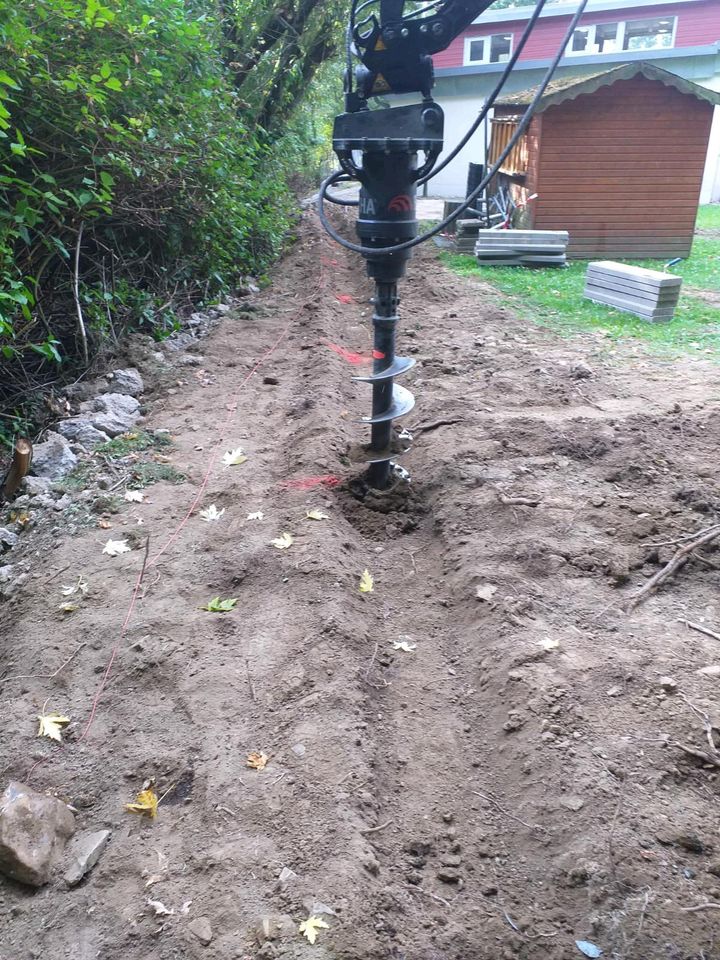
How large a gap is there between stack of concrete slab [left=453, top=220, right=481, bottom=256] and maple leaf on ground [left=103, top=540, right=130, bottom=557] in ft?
39.6

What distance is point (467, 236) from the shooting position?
48.8ft

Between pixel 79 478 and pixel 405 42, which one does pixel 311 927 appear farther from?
pixel 405 42

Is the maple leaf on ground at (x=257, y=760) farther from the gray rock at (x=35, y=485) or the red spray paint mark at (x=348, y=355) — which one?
the red spray paint mark at (x=348, y=355)

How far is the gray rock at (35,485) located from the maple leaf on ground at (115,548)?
0.96m

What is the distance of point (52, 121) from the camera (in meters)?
6.34

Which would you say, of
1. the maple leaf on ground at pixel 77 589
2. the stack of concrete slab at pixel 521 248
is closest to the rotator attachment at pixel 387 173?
the maple leaf on ground at pixel 77 589

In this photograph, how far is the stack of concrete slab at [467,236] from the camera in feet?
48.4

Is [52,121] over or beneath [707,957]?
over

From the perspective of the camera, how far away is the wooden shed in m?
13.9

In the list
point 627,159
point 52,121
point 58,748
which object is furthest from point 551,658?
point 627,159

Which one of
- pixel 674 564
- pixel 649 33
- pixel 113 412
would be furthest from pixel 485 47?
pixel 674 564

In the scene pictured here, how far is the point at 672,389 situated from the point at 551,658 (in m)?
4.39

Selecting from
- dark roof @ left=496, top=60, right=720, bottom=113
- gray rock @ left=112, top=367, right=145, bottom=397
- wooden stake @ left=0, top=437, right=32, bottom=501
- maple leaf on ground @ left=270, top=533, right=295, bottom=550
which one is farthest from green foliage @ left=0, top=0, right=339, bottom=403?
dark roof @ left=496, top=60, right=720, bottom=113

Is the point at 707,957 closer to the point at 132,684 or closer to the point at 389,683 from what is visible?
the point at 389,683
